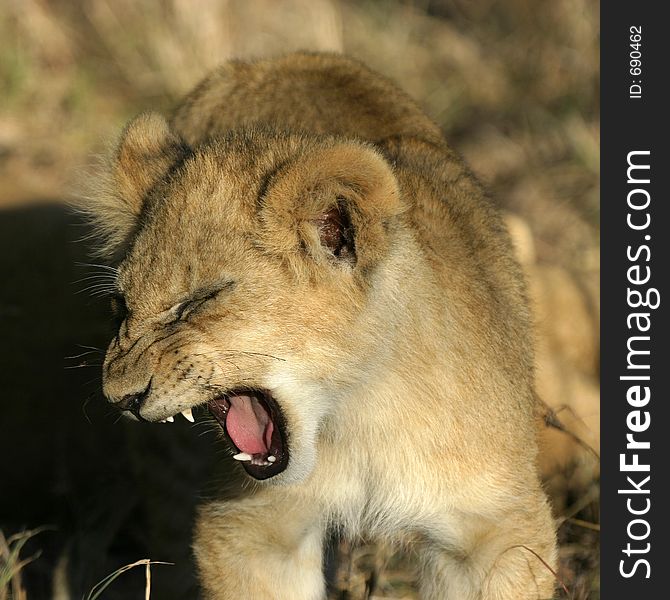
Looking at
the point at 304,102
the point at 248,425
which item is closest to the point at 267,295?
the point at 248,425

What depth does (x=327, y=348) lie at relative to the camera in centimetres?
356

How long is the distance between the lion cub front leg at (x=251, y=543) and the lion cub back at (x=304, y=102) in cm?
158

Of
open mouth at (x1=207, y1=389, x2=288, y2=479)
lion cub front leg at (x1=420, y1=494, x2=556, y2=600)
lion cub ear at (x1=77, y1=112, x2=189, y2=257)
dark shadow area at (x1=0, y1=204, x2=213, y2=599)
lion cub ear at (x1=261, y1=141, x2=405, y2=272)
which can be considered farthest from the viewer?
dark shadow area at (x1=0, y1=204, x2=213, y2=599)

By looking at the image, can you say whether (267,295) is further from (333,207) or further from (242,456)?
(242,456)

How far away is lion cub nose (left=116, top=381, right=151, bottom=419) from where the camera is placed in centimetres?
353

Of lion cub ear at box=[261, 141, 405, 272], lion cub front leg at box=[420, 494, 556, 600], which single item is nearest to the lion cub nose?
lion cub ear at box=[261, 141, 405, 272]

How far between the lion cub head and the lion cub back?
1.26 metres

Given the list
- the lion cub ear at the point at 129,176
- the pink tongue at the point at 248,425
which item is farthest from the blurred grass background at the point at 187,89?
the pink tongue at the point at 248,425

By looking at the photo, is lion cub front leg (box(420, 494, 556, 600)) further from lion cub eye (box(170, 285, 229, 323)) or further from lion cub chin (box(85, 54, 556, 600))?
lion cub eye (box(170, 285, 229, 323))

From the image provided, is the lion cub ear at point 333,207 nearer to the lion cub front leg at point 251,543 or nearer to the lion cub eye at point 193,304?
the lion cub eye at point 193,304

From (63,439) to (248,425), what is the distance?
3.10 meters

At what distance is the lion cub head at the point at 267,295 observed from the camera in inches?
136

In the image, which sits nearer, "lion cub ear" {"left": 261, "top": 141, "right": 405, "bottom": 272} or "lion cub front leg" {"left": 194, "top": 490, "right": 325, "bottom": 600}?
"lion cub ear" {"left": 261, "top": 141, "right": 405, "bottom": 272}

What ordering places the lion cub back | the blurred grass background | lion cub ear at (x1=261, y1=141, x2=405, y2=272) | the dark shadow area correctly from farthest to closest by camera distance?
the blurred grass background, the dark shadow area, the lion cub back, lion cub ear at (x1=261, y1=141, x2=405, y2=272)
